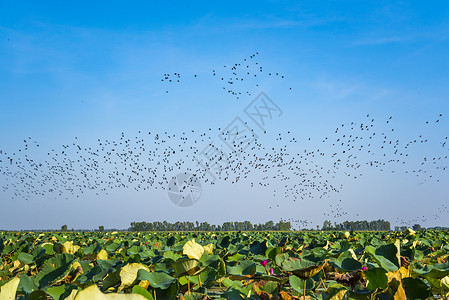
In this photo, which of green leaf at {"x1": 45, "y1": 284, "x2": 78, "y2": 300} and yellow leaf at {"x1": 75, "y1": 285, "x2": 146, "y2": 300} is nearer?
yellow leaf at {"x1": 75, "y1": 285, "x2": 146, "y2": 300}

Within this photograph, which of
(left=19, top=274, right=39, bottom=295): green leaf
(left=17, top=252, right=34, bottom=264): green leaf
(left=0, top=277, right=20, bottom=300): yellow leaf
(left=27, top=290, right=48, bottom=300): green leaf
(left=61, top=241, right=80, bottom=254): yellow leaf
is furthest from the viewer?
(left=61, top=241, right=80, bottom=254): yellow leaf

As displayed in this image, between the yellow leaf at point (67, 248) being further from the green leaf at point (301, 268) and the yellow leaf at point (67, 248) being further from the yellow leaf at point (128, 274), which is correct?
the green leaf at point (301, 268)

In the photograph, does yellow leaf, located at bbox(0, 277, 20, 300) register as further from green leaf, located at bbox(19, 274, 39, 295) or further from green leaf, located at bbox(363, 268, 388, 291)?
green leaf, located at bbox(363, 268, 388, 291)


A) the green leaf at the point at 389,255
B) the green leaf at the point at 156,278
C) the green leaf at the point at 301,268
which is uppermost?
the green leaf at the point at 389,255

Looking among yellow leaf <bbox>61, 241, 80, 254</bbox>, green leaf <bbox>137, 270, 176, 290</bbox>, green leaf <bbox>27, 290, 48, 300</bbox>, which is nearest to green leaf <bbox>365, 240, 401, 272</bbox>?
green leaf <bbox>137, 270, 176, 290</bbox>

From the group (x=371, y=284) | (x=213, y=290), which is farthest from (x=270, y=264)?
(x=371, y=284)

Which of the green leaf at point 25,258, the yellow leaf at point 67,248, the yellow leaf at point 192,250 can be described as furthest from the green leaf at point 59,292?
the yellow leaf at point 67,248

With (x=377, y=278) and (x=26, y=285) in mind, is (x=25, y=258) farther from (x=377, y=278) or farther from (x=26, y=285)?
(x=377, y=278)

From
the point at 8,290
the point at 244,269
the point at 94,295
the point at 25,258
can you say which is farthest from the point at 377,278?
the point at 25,258

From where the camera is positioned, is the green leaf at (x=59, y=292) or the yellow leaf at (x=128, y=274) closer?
the green leaf at (x=59, y=292)

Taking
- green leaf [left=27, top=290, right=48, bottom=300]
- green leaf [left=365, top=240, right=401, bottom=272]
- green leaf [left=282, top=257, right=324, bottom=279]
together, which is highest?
green leaf [left=365, top=240, right=401, bottom=272]

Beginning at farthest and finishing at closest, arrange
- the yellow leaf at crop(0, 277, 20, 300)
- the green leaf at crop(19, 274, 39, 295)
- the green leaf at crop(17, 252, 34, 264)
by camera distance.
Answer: the green leaf at crop(17, 252, 34, 264) → the green leaf at crop(19, 274, 39, 295) → the yellow leaf at crop(0, 277, 20, 300)

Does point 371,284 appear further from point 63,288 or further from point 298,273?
point 63,288

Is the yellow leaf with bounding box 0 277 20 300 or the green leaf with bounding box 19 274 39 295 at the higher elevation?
the yellow leaf with bounding box 0 277 20 300
